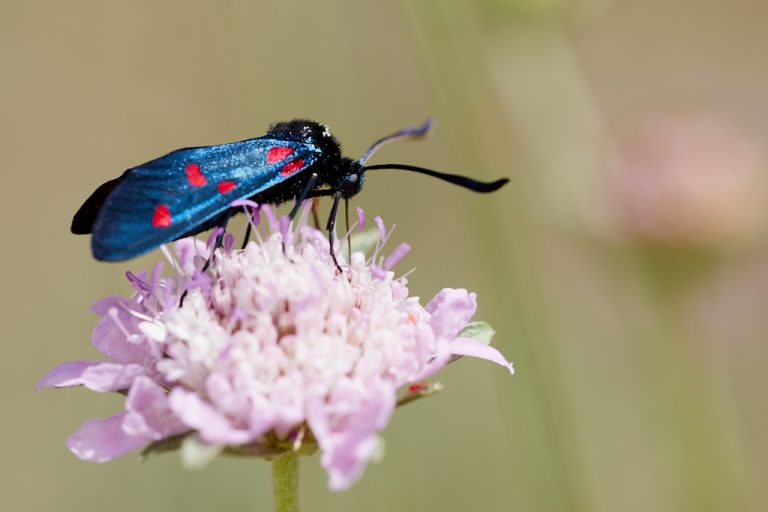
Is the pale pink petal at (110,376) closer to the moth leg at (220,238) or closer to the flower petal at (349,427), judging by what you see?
the moth leg at (220,238)

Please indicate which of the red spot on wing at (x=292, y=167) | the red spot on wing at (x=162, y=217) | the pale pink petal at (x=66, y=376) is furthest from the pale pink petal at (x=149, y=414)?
the red spot on wing at (x=292, y=167)

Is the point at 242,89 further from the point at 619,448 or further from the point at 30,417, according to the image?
the point at 619,448

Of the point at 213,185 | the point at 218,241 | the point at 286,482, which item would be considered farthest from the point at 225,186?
the point at 286,482

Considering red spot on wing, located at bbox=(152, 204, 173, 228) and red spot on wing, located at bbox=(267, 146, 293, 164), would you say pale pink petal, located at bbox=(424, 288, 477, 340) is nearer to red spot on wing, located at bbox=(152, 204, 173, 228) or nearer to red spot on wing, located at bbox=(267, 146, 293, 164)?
red spot on wing, located at bbox=(267, 146, 293, 164)

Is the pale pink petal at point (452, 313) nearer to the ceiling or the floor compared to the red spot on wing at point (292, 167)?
nearer to the floor

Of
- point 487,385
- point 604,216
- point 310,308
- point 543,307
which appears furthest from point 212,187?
point 487,385

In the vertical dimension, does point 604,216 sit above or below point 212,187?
below

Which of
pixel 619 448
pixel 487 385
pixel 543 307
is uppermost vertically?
pixel 543 307

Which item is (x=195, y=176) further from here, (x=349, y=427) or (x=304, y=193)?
(x=349, y=427)
